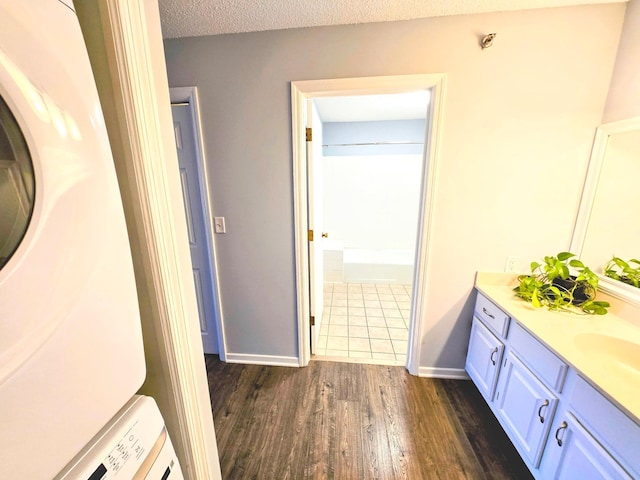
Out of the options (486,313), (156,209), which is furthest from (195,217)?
(486,313)

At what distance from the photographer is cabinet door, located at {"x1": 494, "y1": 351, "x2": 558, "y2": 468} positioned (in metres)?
1.09

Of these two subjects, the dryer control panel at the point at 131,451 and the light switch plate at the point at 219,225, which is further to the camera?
the light switch plate at the point at 219,225

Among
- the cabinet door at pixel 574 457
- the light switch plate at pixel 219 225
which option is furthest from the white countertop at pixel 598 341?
the light switch plate at pixel 219 225

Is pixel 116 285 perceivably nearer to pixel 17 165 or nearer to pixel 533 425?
pixel 17 165

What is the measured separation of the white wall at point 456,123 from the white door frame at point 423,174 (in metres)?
0.06

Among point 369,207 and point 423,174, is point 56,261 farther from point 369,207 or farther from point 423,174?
point 369,207

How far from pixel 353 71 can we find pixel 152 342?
1.71m

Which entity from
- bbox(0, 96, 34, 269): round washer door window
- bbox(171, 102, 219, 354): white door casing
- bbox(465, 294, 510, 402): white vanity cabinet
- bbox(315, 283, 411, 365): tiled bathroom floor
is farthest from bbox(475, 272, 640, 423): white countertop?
bbox(171, 102, 219, 354): white door casing

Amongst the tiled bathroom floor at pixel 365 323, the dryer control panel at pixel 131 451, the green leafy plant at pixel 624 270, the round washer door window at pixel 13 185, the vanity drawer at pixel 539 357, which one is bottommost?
the tiled bathroom floor at pixel 365 323

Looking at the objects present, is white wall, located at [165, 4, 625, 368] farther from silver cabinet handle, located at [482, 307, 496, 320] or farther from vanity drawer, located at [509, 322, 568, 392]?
vanity drawer, located at [509, 322, 568, 392]

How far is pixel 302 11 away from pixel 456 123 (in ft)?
3.61

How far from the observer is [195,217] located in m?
1.83

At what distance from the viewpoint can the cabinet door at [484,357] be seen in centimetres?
143

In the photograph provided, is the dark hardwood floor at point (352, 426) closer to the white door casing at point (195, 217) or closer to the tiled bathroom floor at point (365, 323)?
the tiled bathroom floor at point (365, 323)
